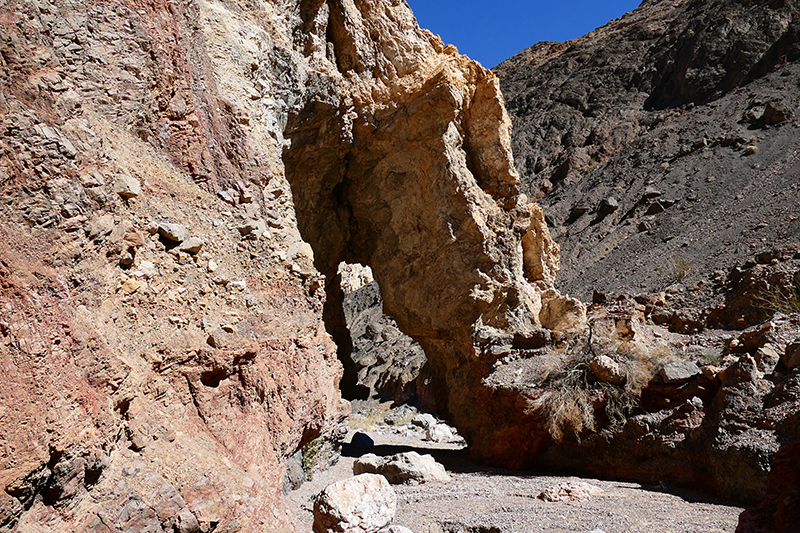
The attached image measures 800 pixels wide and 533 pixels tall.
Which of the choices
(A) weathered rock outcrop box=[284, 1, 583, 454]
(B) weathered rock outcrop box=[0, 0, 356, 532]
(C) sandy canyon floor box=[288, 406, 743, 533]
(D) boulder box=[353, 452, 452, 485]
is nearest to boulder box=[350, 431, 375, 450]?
(A) weathered rock outcrop box=[284, 1, 583, 454]

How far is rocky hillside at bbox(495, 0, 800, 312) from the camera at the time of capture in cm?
1769

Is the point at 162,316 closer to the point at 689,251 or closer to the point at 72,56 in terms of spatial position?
the point at 72,56

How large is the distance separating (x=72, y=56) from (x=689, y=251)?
Result: 18.3m

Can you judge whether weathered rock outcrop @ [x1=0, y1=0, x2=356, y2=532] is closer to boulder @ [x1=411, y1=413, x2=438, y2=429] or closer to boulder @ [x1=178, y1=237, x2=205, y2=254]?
boulder @ [x1=178, y1=237, x2=205, y2=254]

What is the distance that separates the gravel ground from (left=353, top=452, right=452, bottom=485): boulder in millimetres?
204

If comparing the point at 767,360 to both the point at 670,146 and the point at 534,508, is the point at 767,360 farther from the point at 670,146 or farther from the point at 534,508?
the point at 670,146

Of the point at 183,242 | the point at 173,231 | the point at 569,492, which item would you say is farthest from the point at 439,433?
the point at 173,231

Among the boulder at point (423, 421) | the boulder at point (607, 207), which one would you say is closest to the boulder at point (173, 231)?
the boulder at point (423, 421)

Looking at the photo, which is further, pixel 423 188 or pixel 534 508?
pixel 423 188

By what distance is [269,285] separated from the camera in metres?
5.97

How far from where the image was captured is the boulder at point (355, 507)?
4.57 m

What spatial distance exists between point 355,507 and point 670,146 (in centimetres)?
2789

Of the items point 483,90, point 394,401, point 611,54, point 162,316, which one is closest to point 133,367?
point 162,316

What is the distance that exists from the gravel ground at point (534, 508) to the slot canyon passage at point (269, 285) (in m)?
0.62
